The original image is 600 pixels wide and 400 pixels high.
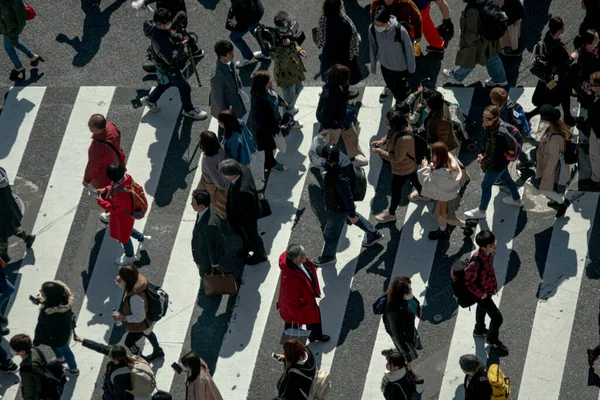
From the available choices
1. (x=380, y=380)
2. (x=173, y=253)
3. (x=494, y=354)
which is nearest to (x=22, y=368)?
(x=173, y=253)

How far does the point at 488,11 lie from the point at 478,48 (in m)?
0.58

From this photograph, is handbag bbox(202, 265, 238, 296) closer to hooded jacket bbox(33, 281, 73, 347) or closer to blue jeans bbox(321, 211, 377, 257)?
blue jeans bbox(321, 211, 377, 257)

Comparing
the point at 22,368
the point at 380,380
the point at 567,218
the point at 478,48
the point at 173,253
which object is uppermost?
the point at 478,48

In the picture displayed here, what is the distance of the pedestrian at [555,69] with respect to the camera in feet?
55.8

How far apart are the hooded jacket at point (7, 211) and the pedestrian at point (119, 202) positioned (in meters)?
1.24

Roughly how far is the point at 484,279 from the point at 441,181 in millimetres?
1685

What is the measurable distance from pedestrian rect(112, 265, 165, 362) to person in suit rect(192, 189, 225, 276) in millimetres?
931

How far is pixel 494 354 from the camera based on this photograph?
50.4ft

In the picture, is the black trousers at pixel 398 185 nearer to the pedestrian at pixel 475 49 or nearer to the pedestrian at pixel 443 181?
the pedestrian at pixel 443 181

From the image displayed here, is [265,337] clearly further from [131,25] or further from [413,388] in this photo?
[131,25]

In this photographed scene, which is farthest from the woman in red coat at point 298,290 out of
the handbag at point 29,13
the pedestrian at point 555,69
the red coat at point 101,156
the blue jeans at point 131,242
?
the handbag at point 29,13

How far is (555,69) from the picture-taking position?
56.2 ft

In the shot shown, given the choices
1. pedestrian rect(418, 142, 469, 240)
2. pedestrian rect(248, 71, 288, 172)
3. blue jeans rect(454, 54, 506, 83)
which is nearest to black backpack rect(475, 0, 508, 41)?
blue jeans rect(454, 54, 506, 83)

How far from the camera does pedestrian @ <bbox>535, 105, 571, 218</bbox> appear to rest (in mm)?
15969
